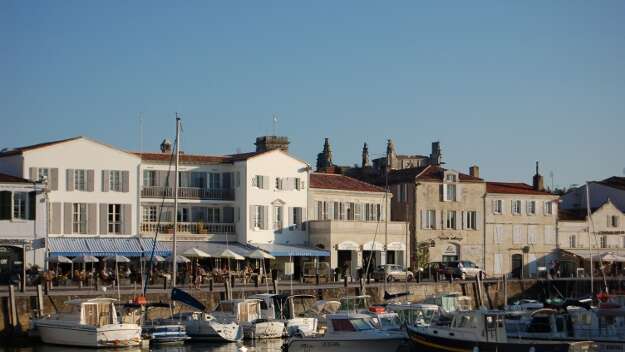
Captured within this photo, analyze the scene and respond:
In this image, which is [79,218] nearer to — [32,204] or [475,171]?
[32,204]

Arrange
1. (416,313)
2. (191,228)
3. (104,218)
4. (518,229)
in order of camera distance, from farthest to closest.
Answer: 1. (518,229)
2. (191,228)
3. (104,218)
4. (416,313)

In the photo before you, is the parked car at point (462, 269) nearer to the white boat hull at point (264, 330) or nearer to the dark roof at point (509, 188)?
the dark roof at point (509, 188)

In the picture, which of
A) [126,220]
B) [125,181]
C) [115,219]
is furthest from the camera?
[125,181]

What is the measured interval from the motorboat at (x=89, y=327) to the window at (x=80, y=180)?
58.4 ft

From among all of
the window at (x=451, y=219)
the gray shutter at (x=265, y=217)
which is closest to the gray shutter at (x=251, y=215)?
the gray shutter at (x=265, y=217)

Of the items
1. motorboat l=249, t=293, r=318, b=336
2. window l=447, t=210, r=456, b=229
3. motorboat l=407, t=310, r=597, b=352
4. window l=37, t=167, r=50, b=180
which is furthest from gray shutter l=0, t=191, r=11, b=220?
window l=447, t=210, r=456, b=229

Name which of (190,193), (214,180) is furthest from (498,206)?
(190,193)

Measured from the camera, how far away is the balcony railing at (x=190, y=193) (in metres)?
72.4

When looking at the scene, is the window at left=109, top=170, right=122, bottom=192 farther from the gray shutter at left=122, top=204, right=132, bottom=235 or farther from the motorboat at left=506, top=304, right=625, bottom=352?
the motorboat at left=506, top=304, right=625, bottom=352

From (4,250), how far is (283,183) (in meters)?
19.7

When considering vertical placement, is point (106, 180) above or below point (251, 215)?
above

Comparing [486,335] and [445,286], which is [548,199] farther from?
[486,335]

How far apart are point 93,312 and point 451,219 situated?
39138 mm

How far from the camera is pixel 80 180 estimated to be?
69.8 metres
